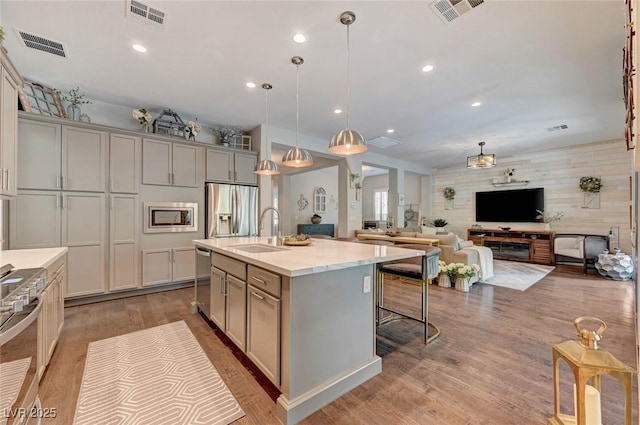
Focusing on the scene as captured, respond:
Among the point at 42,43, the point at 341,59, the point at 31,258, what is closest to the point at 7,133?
the point at 31,258

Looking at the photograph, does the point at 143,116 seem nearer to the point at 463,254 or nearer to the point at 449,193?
the point at 463,254

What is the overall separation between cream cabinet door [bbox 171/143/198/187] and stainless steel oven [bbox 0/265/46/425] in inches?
115

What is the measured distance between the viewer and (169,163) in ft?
13.7

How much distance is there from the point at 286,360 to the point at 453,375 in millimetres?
1364

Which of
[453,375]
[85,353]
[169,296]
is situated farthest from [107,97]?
[453,375]

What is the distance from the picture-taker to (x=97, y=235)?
11.8ft

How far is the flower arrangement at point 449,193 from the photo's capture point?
8.91 meters

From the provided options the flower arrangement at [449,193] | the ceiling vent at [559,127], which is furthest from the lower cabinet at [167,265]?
the flower arrangement at [449,193]

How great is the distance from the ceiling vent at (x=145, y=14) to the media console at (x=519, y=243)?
8.42 meters

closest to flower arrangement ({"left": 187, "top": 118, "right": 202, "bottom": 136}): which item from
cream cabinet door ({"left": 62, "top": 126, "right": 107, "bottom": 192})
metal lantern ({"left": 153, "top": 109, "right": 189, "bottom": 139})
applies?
metal lantern ({"left": 153, "top": 109, "right": 189, "bottom": 139})

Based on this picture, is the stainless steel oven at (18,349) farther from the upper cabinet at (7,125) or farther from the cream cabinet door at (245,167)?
the cream cabinet door at (245,167)

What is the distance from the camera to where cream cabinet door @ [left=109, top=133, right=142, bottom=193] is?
3736 millimetres

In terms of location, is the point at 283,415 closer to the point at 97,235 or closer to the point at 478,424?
the point at 478,424

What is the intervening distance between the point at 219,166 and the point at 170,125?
3.22 ft
